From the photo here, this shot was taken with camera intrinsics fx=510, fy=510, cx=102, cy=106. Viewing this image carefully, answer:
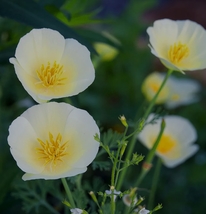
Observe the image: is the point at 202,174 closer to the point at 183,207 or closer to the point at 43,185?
the point at 183,207

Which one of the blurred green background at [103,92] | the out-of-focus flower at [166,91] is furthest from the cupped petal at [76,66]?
the out-of-focus flower at [166,91]

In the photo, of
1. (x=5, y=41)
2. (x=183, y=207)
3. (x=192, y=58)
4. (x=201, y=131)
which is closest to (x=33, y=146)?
(x=192, y=58)

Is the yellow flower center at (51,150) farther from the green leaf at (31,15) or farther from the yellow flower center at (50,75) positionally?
the green leaf at (31,15)

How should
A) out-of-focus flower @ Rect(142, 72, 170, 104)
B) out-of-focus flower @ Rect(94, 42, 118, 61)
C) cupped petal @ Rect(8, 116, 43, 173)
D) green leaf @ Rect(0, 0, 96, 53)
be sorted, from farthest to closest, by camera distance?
out-of-focus flower @ Rect(94, 42, 118, 61) < out-of-focus flower @ Rect(142, 72, 170, 104) < green leaf @ Rect(0, 0, 96, 53) < cupped petal @ Rect(8, 116, 43, 173)

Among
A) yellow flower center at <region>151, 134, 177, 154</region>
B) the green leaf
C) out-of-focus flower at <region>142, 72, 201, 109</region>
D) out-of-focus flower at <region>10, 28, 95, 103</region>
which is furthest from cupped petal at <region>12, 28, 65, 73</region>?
out-of-focus flower at <region>142, 72, 201, 109</region>

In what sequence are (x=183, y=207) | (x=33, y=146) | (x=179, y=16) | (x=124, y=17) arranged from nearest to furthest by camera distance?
(x=33, y=146) → (x=183, y=207) → (x=124, y=17) → (x=179, y=16)

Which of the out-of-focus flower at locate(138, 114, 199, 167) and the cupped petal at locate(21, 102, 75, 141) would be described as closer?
the cupped petal at locate(21, 102, 75, 141)

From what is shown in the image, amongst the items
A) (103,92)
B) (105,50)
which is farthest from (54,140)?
(103,92)

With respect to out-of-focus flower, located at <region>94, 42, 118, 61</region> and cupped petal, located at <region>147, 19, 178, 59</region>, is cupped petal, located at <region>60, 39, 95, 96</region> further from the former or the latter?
out-of-focus flower, located at <region>94, 42, 118, 61</region>
